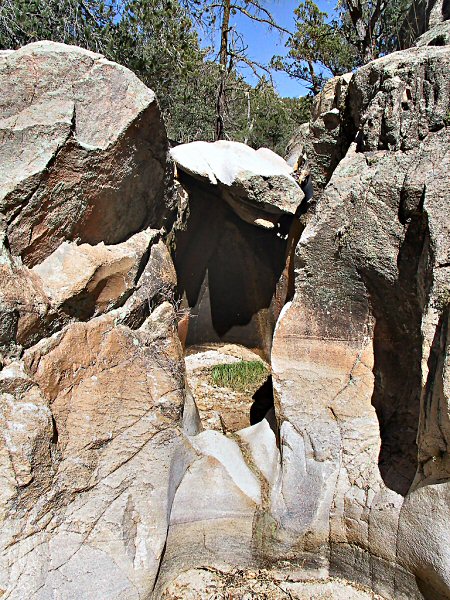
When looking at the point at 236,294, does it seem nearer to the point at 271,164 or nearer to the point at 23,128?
the point at 271,164

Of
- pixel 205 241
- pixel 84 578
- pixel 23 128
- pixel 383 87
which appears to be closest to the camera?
pixel 84 578

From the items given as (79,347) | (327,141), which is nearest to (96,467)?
(79,347)

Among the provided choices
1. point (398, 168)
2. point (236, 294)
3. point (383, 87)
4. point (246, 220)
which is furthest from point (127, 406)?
point (236, 294)

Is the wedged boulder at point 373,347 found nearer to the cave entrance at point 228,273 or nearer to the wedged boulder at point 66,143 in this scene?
the wedged boulder at point 66,143

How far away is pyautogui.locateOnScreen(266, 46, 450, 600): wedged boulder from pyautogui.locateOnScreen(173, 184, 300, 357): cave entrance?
6.08ft

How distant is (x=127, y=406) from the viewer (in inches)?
114

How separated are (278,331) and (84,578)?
5.19ft

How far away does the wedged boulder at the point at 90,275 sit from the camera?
9.00ft

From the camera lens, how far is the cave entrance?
5.09 metres

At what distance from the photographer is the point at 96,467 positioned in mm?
2701

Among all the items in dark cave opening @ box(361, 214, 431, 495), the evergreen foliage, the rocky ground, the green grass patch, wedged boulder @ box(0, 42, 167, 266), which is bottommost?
the rocky ground

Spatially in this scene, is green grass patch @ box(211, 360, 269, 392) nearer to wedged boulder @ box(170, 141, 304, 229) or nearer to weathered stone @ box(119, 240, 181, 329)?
wedged boulder @ box(170, 141, 304, 229)

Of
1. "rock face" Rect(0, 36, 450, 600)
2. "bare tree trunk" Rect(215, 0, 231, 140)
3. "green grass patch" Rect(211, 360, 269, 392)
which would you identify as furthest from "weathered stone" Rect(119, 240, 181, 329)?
"bare tree trunk" Rect(215, 0, 231, 140)

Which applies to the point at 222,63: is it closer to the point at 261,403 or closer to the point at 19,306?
the point at 261,403
